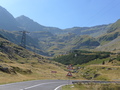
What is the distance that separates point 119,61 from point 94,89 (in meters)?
120

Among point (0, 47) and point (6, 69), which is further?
point (0, 47)

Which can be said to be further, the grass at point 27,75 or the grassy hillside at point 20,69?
the grassy hillside at point 20,69

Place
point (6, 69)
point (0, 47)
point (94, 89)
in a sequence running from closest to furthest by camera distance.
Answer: point (94, 89) < point (6, 69) < point (0, 47)

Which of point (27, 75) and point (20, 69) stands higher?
point (20, 69)

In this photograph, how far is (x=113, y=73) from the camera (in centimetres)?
9781

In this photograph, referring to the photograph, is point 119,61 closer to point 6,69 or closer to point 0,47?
point 0,47

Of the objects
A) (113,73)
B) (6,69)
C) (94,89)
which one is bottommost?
(113,73)

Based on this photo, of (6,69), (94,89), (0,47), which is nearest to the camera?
(94,89)

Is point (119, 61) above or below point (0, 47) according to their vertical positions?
below

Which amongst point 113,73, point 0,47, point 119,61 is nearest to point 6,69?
point 113,73

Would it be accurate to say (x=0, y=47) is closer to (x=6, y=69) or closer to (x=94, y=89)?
(x=6, y=69)

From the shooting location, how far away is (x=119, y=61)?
462ft

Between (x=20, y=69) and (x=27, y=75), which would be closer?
(x=27, y=75)

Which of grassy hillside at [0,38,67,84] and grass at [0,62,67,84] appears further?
grassy hillside at [0,38,67,84]
